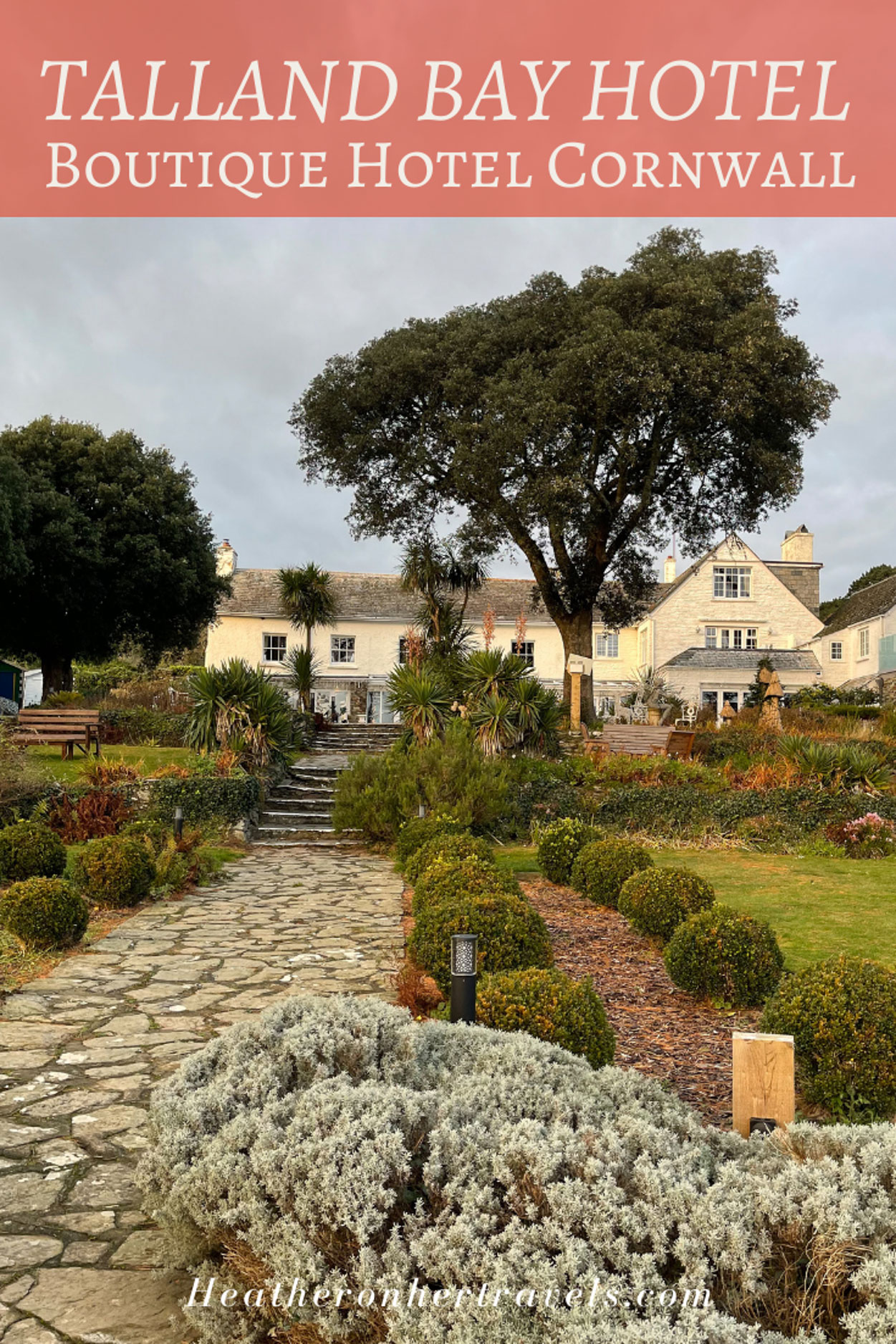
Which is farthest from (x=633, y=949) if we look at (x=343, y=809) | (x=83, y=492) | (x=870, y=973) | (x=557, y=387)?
(x=83, y=492)

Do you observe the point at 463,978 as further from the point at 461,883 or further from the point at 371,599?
the point at 371,599

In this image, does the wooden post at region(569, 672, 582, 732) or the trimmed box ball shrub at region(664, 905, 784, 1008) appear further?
the wooden post at region(569, 672, 582, 732)

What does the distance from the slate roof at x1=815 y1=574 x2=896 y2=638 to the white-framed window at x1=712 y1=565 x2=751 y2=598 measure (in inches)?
137

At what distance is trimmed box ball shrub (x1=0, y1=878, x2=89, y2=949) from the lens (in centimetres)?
675

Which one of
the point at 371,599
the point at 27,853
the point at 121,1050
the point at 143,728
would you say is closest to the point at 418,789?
the point at 27,853

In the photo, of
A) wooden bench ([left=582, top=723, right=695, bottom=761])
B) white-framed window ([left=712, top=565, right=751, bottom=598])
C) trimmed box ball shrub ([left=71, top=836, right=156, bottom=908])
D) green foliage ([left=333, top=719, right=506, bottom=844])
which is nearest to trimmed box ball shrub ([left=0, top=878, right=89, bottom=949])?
trimmed box ball shrub ([left=71, top=836, right=156, bottom=908])

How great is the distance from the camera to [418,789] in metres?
11.9

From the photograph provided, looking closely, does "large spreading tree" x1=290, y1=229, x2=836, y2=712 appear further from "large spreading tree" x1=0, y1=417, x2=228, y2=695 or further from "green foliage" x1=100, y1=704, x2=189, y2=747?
"green foliage" x1=100, y1=704, x2=189, y2=747

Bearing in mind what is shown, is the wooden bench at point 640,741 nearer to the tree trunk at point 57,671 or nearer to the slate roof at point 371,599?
the slate roof at point 371,599

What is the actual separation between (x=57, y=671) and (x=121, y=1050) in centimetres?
2606

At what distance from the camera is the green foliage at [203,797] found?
41.2 feet

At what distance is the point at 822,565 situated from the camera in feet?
133

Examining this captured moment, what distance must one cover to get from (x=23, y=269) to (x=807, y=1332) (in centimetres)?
1299

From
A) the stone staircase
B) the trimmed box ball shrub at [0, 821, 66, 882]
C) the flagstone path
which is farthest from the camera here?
the stone staircase
